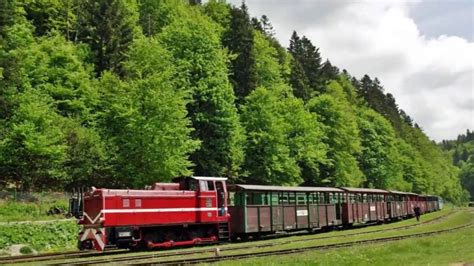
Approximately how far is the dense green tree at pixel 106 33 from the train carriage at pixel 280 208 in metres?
27.9

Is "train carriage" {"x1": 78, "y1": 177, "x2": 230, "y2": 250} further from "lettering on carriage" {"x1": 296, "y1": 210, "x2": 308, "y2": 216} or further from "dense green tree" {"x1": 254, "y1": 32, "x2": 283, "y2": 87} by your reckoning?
"dense green tree" {"x1": 254, "y1": 32, "x2": 283, "y2": 87}

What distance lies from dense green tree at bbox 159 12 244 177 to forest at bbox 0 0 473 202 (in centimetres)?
12

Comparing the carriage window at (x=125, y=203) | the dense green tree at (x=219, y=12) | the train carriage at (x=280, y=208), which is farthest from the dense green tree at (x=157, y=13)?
the carriage window at (x=125, y=203)

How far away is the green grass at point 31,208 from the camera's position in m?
34.9

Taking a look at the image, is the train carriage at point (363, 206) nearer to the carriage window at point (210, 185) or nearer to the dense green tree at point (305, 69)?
the carriage window at point (210, 185)

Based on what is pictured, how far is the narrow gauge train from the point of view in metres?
27.7

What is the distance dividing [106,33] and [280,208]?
1275 inches

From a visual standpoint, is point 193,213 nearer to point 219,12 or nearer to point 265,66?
point 265,66

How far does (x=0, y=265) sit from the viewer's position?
22375mm

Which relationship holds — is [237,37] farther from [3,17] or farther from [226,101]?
[3,17]

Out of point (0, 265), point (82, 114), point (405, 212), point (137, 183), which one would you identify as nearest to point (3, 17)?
point (82, 114)

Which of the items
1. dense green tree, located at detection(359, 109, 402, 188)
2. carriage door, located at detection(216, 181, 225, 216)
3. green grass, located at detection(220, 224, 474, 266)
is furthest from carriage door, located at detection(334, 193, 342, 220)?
dense green tree, located at detection(359, 109, 402, 188)

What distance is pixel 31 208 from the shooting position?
120 feet

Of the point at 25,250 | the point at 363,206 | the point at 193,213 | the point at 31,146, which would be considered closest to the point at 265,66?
the point at 363,206
